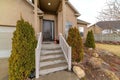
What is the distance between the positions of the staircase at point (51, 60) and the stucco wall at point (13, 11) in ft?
14.4

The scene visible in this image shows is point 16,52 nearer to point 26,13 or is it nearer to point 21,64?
point 21,64

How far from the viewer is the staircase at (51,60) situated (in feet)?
23.3

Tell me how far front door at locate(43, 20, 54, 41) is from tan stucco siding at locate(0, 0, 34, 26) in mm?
2799

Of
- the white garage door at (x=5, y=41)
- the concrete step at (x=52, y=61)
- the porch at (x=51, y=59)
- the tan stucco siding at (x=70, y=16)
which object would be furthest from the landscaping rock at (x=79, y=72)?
the tan stucco siding at (x=70, y=16)

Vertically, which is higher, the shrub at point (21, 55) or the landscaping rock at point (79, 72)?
the shrub at point (21, 55)

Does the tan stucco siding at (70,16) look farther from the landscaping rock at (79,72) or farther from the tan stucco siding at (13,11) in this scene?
the landscaping rock at (79,72)

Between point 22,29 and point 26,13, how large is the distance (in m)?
5.93

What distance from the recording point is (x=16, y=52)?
6.01 metres

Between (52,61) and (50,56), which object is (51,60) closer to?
(52,61)

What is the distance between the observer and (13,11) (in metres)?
11.2

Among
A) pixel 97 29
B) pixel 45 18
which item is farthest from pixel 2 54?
pixel 97 29

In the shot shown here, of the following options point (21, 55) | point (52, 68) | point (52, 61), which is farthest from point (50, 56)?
point (21, 55)

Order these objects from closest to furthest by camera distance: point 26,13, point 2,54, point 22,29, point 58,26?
point 22,29, point 2,54, point 26,13, point 58,26

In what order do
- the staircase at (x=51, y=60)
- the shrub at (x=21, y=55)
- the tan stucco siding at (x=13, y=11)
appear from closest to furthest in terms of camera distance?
1. the shrub at (x=21, y=55)
2. the staircase at (x=51, y=60)
3. the tan stucco siding at (x=13, y=11)
